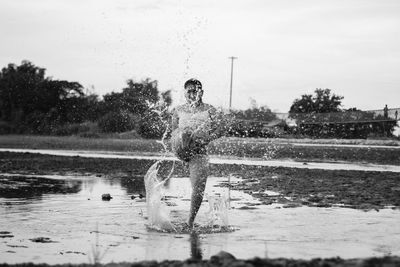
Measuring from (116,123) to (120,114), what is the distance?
4469 millimetres

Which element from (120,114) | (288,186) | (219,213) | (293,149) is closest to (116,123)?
(120,114)

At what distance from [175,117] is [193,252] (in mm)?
3015

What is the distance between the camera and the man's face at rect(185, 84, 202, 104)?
31.9 ft

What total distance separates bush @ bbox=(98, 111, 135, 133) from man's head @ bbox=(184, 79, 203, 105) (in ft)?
214

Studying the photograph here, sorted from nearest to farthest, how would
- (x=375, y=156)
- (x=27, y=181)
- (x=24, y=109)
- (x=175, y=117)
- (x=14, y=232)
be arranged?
(x=14, y=232), (x=175, y=117), (x=27, y=181), (x=375, y=156), (x=24, y=109)

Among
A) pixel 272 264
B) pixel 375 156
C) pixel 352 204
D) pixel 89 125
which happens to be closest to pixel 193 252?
pixel 272 264

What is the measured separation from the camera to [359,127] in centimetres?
6875

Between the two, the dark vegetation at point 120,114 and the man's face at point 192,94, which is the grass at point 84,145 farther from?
the man's face at point 192,94

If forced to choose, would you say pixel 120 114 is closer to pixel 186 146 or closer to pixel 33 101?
pixel 33 101

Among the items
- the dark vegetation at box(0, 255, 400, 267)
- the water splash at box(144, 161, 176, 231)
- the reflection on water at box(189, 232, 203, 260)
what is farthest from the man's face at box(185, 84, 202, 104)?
the dark vegetation at box(0, 255, 400, 267)

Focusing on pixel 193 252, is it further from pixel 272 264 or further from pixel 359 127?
pixel 359 127

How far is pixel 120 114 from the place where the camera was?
260ft

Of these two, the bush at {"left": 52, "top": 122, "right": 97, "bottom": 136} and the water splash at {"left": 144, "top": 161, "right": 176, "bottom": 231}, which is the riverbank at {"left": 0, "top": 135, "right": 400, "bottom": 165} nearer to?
the water splash at {"left": 144, "top": 161, "right": 176, "bottom": 231}

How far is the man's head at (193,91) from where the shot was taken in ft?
31.9
